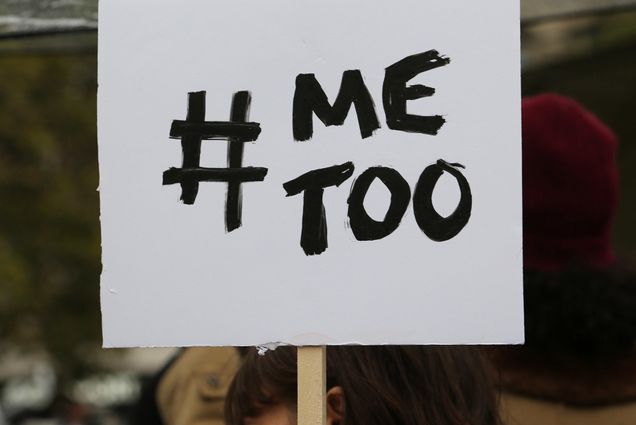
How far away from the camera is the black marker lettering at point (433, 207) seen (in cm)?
152

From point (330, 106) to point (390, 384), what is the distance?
1.35 feet

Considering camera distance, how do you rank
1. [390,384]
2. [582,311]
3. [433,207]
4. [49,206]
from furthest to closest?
[49,206] → [582,311] → [390,384] → [433,207]

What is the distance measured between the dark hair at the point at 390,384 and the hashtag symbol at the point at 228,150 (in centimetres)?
26

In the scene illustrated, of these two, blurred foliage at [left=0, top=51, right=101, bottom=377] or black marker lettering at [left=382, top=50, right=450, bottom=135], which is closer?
black marker lettering at [left=382, top=50, right=450, bottom=135]

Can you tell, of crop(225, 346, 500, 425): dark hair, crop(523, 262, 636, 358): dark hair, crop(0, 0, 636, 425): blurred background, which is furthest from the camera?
crop(0, 0, 636, 425): blurred background

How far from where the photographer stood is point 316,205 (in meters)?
1.57

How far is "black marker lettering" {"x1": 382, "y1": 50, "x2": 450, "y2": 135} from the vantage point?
1.54m

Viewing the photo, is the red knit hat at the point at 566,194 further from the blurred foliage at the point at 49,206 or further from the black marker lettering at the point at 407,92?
the blurred foliage at the point at 49,206

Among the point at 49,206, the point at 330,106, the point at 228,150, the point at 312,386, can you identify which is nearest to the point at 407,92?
the point at 330,106

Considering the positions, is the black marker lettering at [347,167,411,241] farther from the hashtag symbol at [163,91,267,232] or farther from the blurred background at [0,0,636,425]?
the blurred background at [0,0,636,425]

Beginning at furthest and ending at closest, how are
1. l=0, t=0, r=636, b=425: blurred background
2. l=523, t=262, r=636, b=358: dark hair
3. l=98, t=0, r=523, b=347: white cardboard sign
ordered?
l=0, t=0, r=636, b=425: blurred background < l=523, t=262, r=636, b=358: dark hair < l=98, t=0, r=523, b=347: white cardboard sign

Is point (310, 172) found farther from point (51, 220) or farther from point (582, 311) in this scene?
point (51, 220)

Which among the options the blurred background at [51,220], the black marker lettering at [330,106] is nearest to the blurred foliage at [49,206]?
the blurred background at [51,220]

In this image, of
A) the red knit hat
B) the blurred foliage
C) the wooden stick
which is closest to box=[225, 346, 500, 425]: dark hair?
the wooden stick
